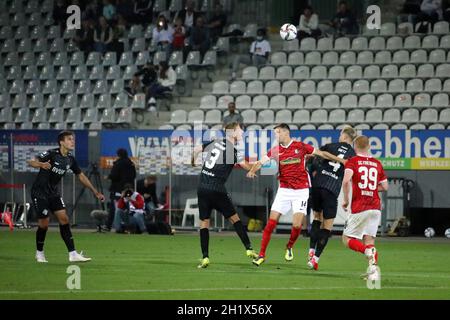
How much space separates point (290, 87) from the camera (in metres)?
31.8

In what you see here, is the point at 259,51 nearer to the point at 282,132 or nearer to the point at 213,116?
the point at 213,116

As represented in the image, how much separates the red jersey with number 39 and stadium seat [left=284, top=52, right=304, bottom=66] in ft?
54.6

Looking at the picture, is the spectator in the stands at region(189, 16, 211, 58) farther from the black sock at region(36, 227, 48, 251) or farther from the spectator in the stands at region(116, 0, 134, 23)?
the black sock at region(36, 227, 48, 251)

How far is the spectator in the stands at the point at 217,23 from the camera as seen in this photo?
34.4 meters

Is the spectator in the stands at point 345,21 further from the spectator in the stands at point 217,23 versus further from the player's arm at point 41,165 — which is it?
the player's arm at point 41,165

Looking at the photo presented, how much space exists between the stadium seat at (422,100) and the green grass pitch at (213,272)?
16.9 feet

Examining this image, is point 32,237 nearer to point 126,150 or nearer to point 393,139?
point 126,150

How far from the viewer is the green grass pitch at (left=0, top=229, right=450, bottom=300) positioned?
14.1 meters

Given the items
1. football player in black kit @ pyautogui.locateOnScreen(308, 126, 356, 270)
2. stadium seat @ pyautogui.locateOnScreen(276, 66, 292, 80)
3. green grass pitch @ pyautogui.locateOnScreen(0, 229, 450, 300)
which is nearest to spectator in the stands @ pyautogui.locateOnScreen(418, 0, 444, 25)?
stadium seat @ pyautogui.locateOnScreen(276, 66, 292, 80)

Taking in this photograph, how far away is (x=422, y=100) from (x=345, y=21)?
4136 mm

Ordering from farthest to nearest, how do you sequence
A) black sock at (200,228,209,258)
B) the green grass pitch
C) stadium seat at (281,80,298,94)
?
stadium seat at (281,80,298,94)
black sock at (200,228,209,258)
the green grass pitch

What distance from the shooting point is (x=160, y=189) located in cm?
2998
